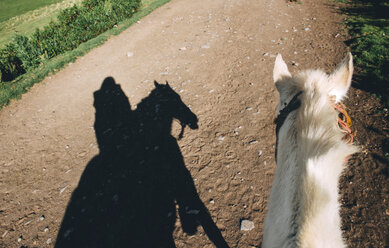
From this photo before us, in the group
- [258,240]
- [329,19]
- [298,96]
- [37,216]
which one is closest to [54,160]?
[37,216]

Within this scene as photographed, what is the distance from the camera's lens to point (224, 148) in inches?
172

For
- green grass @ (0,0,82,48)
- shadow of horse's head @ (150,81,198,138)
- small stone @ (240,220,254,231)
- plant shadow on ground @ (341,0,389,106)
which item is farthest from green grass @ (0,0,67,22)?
plant shadow on ground @ (341,0,389,106)

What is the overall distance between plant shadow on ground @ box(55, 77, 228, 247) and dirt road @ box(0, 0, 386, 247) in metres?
0.16

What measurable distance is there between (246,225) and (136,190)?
2.20 metres

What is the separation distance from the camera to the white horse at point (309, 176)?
109cm

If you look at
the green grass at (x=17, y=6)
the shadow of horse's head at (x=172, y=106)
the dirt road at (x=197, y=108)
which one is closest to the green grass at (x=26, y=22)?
the green grass at (x=17, y=6)

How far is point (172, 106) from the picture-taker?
5832 mm

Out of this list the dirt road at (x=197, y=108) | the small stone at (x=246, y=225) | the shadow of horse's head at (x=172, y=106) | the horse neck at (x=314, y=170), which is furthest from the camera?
the shadow of horse's head at (x=172, y=106)

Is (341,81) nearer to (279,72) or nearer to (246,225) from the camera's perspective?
(279,72)

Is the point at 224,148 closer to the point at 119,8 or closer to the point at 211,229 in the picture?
the point at 211,229

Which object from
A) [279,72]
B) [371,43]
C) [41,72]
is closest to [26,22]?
[41,72]

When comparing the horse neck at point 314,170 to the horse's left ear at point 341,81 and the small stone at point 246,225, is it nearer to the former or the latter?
the horse's left ear at point 341,81

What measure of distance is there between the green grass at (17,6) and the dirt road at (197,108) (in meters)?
24.4

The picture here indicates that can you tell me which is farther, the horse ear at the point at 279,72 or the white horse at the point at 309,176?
the horse ear at the point at 279,72
